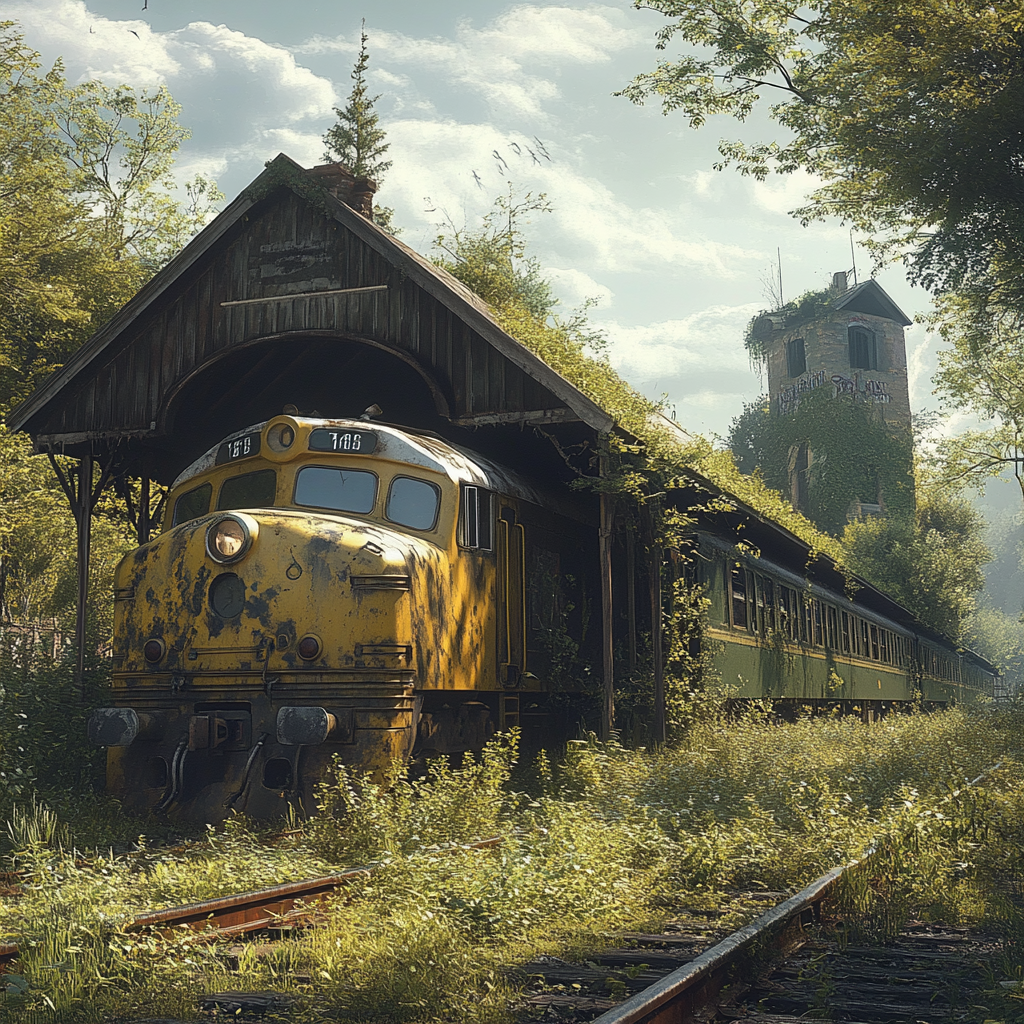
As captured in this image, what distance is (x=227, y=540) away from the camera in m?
9.45

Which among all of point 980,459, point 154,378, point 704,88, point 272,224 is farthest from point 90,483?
point 980,459

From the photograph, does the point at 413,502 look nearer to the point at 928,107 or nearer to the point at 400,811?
the point at 400,811

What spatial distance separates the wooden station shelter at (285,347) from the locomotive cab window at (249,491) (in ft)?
11.1

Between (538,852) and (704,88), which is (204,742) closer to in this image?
(538,852)

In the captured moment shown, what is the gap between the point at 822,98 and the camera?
772 inches

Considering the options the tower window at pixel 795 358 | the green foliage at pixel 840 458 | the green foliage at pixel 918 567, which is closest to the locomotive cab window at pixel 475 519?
the green foliage at pixel 918 567

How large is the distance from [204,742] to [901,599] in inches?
1779

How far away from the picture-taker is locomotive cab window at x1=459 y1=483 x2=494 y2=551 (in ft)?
34.8

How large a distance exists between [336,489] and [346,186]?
6.53 metres

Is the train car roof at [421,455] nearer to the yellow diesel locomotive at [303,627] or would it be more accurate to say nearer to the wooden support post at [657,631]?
the yellow diesel locomotive at [303,627]

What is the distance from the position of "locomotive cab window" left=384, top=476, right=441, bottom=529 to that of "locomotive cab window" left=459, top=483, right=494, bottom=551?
0.31 m

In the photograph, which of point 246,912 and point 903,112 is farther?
point 903,112

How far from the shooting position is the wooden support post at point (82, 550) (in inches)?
565

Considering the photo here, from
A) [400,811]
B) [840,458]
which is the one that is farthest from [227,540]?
[840,458]
